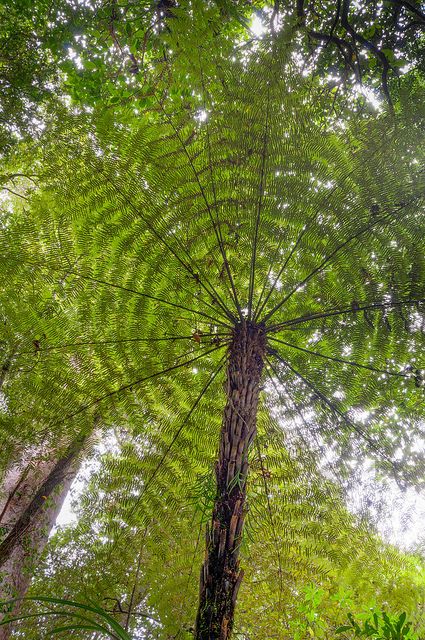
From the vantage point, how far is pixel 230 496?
1286mm

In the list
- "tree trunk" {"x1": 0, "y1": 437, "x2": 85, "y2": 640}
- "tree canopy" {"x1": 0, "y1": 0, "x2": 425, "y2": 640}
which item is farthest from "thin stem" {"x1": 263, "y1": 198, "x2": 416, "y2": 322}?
"tree trunk" {"x1": 0, "y1": 437, "x2": 85, "y2": 640}

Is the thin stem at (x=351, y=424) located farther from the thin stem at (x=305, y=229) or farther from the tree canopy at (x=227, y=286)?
the thin stem at (x=305, y=229)

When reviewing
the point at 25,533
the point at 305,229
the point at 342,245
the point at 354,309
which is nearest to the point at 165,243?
the point at 305,229

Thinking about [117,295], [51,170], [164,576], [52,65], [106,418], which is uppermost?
[52,65]

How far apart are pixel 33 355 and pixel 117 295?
0.57 metres

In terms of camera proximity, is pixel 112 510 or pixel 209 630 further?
pixel 112 510

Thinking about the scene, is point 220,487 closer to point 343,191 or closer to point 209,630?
point 209,630

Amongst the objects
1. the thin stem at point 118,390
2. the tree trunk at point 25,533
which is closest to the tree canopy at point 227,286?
the thin stem at point 118,390

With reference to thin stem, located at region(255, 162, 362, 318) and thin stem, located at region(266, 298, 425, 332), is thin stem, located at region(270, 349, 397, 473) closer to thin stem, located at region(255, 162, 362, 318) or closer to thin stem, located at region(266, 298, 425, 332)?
thin stem, located at region(266, 298, 425, 332)

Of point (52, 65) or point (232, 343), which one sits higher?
point (52, 65)

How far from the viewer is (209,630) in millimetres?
1066

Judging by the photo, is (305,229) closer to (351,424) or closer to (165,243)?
(165,243)

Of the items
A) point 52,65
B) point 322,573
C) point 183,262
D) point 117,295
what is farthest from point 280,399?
point 52,65

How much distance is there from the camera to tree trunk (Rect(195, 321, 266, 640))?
1.10 meters
